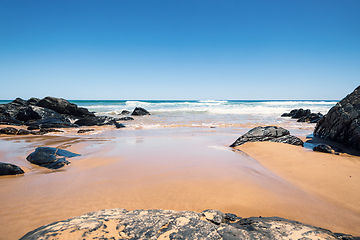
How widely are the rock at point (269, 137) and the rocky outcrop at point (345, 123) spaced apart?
1115 mm

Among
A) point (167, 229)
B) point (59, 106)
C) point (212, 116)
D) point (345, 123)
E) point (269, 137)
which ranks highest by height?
point (59, 106)

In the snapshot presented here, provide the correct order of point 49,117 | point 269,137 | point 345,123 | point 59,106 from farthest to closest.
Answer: point 59,106
point 49,117
point 269,137
point 345,123

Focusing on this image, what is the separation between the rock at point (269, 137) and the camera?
19.3 ft

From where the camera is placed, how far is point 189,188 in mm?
2867

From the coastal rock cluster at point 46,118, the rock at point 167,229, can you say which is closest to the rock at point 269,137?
the rock at point 167,229

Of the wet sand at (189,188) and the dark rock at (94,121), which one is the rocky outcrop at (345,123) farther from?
the dark rock at (94,121)

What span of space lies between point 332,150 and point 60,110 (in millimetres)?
19736

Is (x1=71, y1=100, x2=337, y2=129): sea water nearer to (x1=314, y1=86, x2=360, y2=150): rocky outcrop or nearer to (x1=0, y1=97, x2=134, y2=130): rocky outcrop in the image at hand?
(x1=0, y1=97, x2=134, y2=130): rocky outcrop

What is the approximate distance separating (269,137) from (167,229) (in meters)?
5.45

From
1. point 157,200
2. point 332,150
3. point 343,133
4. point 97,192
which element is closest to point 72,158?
point 97,192

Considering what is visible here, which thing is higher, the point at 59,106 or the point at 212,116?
the point at 59,106

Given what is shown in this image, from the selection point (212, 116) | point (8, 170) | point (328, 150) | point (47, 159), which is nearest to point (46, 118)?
point (47, 159)

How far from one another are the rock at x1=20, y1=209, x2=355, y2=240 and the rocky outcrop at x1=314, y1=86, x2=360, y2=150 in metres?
5.09

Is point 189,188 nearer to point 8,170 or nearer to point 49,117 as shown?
point 8,170
